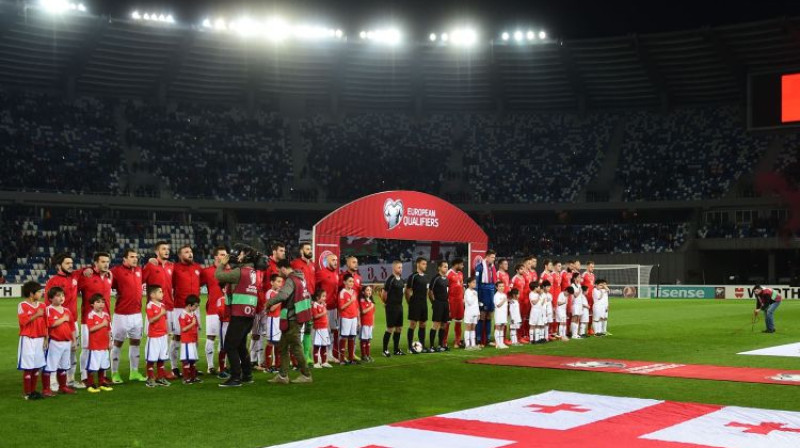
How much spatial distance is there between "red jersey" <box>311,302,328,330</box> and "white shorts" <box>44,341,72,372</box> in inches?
176

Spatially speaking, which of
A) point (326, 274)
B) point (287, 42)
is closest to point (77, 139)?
point (287, 42)

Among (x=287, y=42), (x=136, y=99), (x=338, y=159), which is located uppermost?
(x=287, y=42)

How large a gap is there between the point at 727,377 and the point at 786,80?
5184mm

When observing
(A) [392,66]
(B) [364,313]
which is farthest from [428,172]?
(B) [364,313]

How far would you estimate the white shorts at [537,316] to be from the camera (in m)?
20.4

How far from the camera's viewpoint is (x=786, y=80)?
11.0m

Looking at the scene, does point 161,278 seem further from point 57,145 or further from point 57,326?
point 57,145

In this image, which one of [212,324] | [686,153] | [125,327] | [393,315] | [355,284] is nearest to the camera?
[125,327]

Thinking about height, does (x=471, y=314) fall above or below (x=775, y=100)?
below

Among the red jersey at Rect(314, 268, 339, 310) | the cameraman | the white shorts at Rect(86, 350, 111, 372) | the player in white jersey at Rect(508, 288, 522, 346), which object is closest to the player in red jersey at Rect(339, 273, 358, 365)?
the red jersey at Rect(314, 268, 339, 310)

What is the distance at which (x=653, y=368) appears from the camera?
1508 cm

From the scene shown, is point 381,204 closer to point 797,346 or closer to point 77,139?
point 797,346

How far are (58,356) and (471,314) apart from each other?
9.42 m

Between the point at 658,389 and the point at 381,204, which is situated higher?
the point at 381,204
